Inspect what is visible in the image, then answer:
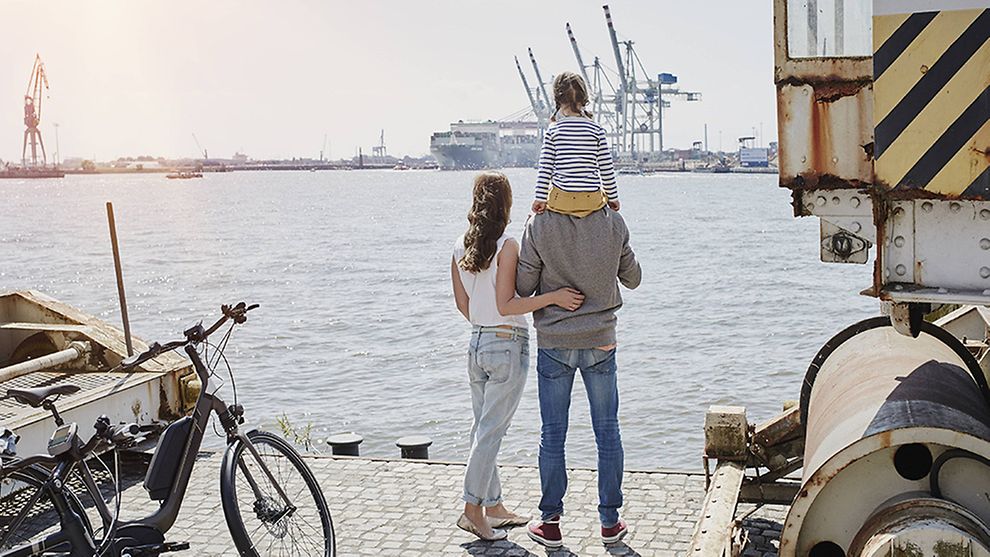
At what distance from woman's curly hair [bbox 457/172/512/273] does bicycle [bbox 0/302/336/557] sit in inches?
48.3

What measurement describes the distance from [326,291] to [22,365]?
947 inches

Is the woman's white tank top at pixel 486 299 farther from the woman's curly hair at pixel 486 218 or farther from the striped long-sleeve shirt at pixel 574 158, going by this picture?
the striped long-sleeve shirt at pixel 574 158

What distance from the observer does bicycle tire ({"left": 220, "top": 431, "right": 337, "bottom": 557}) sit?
5660 mm

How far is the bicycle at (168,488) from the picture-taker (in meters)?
5.29

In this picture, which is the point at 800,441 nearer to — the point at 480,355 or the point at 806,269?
the point at 480,355

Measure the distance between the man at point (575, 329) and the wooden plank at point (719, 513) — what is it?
622 millimetres

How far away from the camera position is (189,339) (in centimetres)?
573

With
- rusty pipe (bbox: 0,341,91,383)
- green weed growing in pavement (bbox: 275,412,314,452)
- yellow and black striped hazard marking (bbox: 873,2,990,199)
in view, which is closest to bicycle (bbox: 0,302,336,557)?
yellow and black striped hazard marking (bbox: 873,2,990,199)

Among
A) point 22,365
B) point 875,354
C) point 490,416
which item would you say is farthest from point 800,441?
point 22,365

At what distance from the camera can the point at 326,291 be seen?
33.0 meters

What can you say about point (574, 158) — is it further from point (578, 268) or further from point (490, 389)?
point (490, 389)

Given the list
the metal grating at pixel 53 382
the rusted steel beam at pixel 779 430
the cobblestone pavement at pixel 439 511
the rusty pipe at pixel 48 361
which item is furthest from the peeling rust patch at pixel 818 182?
the rusty pipe at pixel 48 361

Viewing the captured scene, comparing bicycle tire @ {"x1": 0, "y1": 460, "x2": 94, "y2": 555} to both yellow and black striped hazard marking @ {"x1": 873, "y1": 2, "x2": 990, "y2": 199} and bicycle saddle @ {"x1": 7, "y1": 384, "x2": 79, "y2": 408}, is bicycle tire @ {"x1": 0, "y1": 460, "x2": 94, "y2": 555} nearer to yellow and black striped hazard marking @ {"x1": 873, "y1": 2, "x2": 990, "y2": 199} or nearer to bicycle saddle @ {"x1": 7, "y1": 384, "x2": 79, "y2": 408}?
bicycle saddle @ {"x1": 7, "y1": 384, "x2": 79, "y2": 408}

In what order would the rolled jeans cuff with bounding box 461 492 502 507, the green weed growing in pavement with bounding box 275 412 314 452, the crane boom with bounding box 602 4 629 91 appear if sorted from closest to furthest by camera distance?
the rolled jeans cuff with bounding box 461 492 502 507, the green weed growing in pavement with bounding box 275 412 314 452, the crane boom with bounding box 602 4 629 91
